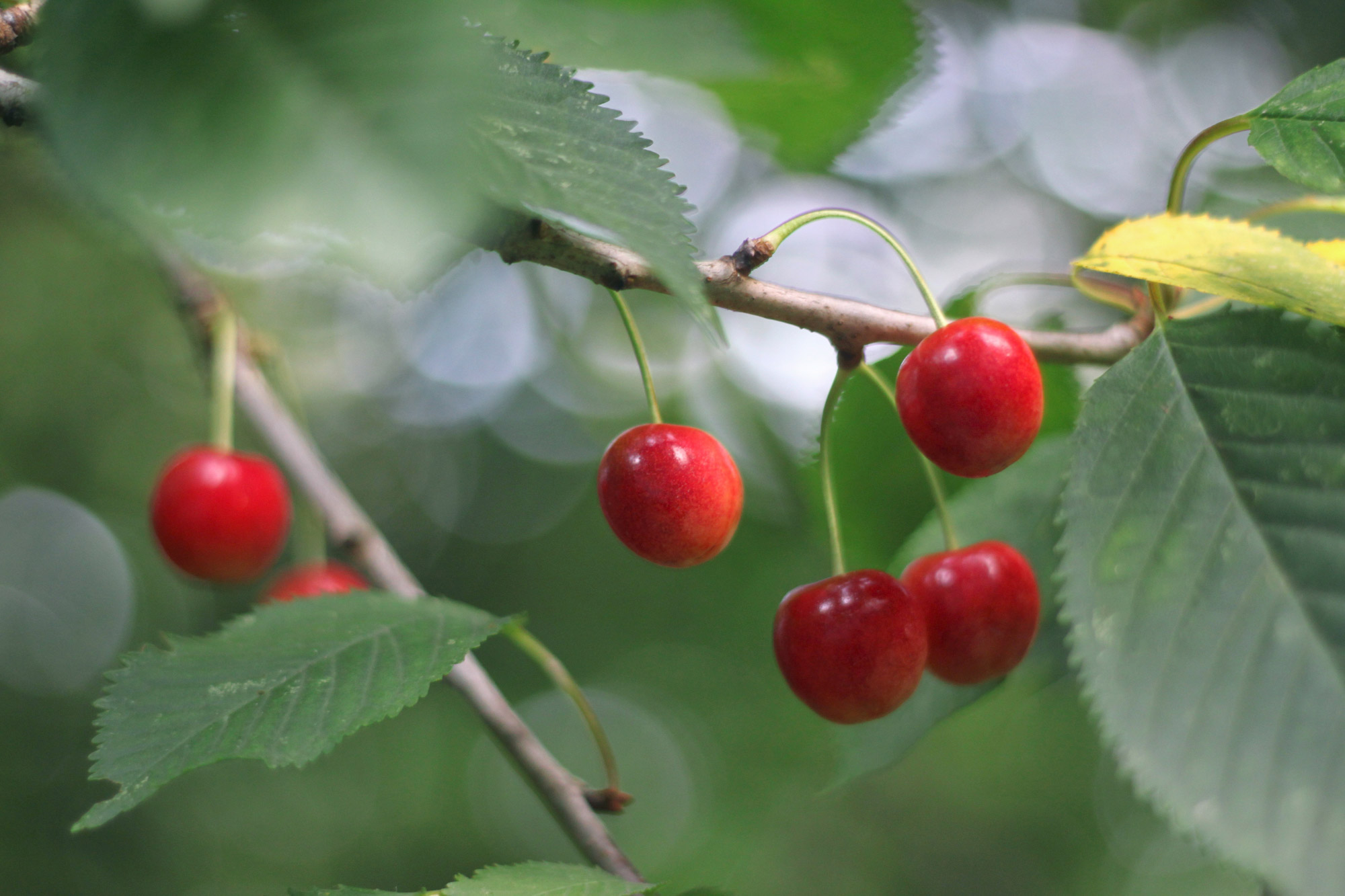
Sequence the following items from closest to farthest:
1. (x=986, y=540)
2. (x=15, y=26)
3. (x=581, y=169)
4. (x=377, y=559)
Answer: (x=581, y=169) < (x=15, y=26) < (x=986, y=540) < (x=377, y=559)

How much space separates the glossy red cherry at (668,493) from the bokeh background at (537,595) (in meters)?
3.12

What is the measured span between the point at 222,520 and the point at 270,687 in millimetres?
933

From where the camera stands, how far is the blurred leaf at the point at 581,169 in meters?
0.41

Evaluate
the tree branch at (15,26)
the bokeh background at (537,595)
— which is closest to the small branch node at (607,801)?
the tree branch at (15,26)

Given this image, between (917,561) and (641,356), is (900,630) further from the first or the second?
(641,356)

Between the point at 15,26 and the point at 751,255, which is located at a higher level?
the point at 15,26

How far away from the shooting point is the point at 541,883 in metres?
0.76

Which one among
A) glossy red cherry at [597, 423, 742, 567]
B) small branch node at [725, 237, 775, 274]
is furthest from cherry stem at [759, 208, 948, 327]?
glossy red cherry at [597, 423, 742, 567]

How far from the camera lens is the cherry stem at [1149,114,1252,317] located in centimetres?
85

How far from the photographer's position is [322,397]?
7.11 metres

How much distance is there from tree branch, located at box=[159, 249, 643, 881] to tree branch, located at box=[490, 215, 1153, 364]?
0.56 metres

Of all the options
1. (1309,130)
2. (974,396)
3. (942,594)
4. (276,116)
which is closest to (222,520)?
(942,594)

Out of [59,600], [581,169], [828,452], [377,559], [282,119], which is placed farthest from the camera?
[59,600]

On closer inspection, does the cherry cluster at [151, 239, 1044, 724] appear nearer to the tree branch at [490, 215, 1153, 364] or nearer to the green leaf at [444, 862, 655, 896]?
the tree branch at [490, 215, 1153, 364]
